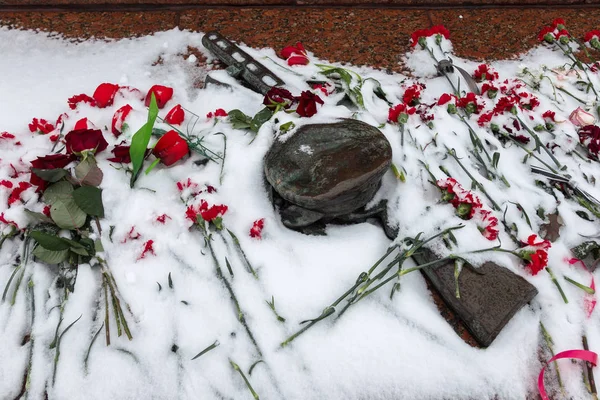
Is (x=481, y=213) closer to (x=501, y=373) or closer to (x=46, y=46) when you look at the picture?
(x=501, y=373)

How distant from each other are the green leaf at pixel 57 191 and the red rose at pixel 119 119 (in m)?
0.31

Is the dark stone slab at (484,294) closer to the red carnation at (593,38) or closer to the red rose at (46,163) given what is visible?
the red rose at (46,163)

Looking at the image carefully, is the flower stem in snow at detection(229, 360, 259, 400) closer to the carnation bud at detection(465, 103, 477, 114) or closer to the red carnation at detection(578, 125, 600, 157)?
the carnation bud at detection(465, 103, 477, 114)

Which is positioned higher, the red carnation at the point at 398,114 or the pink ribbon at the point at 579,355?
the red carnation at the point at 398,114

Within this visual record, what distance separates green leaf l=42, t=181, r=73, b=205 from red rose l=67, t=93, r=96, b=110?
44 centimetres

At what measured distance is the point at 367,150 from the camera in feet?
4.72

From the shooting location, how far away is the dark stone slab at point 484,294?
1.31m

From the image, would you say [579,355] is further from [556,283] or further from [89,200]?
[89,200]

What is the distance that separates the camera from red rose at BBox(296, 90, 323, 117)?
166 cm

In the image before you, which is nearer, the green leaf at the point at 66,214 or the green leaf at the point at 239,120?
the green leaf at the point at 66,214

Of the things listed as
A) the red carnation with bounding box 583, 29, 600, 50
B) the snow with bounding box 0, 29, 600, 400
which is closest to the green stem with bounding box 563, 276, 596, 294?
the snow with bounding box 0, 29, 600, 400

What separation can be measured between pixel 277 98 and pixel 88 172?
30.2 inches

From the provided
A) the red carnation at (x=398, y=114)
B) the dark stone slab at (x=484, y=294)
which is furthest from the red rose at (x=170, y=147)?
the dark stone slab at (x=484, y=294)

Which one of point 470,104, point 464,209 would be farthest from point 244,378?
point 470,104
